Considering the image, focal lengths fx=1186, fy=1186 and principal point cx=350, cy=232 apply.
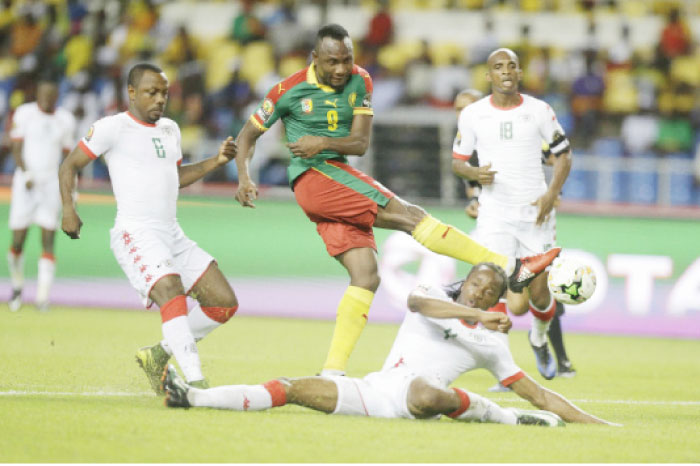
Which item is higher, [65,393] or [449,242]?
[449,242]

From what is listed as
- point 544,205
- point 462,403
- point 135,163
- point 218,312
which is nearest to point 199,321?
point 218,312

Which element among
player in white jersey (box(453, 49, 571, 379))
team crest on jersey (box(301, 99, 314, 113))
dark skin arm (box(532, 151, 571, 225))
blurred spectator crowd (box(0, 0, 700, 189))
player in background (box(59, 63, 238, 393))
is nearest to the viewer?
player in background (box(59, 63, 238, 393))

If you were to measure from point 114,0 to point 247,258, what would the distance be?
711 centimetres

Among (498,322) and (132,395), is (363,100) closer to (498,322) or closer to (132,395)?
(498,322)

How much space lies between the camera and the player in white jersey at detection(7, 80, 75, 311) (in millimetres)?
14008

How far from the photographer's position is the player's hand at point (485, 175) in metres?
9.26

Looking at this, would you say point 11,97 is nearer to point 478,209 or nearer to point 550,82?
point 550,82

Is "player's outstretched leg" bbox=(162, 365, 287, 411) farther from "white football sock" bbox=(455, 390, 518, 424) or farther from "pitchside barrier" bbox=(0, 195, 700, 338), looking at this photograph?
"pitchside barrier" bbox=(0, 195, 700, 338)

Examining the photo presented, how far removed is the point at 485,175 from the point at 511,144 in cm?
44

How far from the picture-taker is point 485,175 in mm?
9258

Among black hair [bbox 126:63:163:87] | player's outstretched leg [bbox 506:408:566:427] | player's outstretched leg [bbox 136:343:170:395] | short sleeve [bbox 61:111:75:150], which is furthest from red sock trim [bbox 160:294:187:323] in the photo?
short sleeve [bbox 61:111:75:150]

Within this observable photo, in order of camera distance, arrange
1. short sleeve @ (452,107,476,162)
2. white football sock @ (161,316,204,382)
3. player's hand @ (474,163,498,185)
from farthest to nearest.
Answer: short sleeve @ (452,107,476,162), player's hand @ (474,163,498,185), white football sock @ (161,316,204,382)

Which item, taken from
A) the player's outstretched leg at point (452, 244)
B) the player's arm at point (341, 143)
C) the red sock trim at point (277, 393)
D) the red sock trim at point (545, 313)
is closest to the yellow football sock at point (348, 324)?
the player's outstretched leg at point (452, 244)

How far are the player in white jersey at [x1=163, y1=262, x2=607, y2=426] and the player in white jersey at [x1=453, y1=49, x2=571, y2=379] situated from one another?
106 inches
